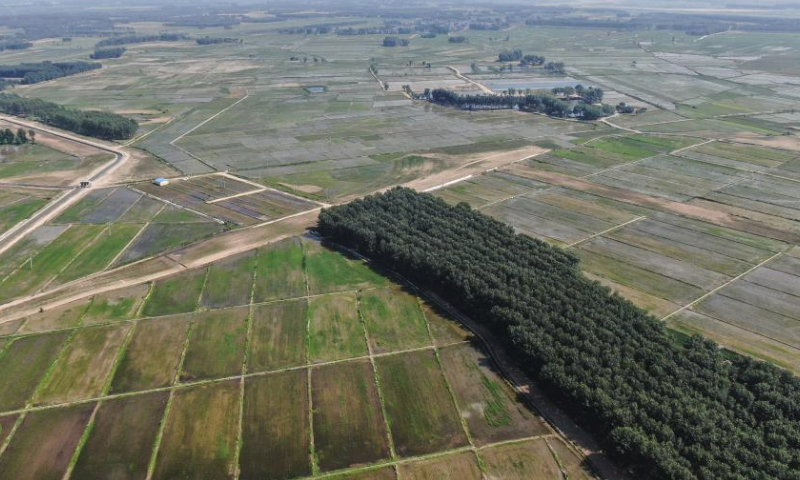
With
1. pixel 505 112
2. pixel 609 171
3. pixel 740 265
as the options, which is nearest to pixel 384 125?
pixel 505 112

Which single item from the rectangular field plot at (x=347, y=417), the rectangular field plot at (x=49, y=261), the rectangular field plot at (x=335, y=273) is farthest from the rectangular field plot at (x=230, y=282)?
the rectangular field plot at (x=49, y=261)

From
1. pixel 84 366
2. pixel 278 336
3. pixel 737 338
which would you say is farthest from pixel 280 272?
pixel 737 338

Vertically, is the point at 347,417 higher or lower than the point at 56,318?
lower

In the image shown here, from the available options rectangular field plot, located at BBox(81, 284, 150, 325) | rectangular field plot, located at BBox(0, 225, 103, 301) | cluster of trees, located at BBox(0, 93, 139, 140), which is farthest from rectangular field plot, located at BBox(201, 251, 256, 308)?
cluster of trees, located at BBox(0, 93, 139, 140)

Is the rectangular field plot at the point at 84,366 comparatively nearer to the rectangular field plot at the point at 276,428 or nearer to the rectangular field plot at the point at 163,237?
the rectangular field plot at the point at 276,428

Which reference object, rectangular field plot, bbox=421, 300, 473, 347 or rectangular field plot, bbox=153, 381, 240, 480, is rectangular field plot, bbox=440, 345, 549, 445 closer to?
rectangular field plot, bbox=421, 300, 473, 347

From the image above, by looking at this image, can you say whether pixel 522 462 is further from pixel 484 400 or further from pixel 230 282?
pixel 230 282

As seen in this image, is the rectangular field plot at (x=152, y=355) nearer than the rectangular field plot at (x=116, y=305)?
Yes
